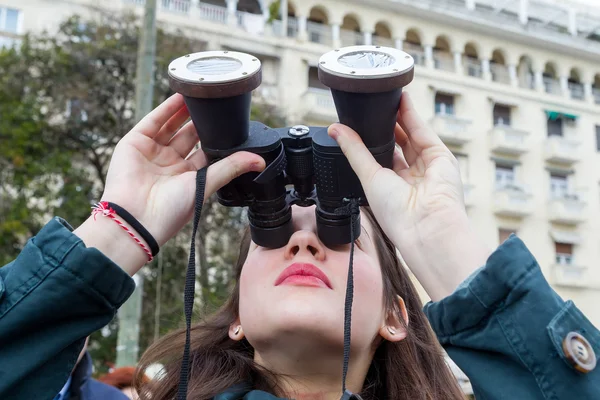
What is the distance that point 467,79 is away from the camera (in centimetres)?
1716

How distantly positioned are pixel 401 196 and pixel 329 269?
274 mm

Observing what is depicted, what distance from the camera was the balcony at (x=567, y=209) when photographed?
1705 centimetres

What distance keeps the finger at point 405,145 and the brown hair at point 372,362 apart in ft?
1.18

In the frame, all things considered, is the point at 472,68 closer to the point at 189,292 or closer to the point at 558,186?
the point at 558,186

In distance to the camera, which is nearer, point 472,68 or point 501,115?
point 472,68

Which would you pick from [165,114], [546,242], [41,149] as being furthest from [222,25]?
[165,114]

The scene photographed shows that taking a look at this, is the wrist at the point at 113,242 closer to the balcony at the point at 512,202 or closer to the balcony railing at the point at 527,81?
the balcony at the point at 512,202

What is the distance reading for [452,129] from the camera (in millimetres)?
16375

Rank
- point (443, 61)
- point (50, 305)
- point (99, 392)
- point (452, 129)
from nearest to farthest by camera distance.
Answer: point (50, 305) → point (99, 392) → point (452, 129) → point (443, 61)

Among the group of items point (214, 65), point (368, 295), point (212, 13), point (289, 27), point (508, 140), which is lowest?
point (508, 140)

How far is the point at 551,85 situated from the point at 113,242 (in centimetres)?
1901

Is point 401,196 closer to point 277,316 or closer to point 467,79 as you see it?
point 277,316

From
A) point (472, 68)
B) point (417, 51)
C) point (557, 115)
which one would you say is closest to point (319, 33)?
point (417, 51)

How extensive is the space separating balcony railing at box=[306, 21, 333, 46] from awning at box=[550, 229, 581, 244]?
7.74 metres
